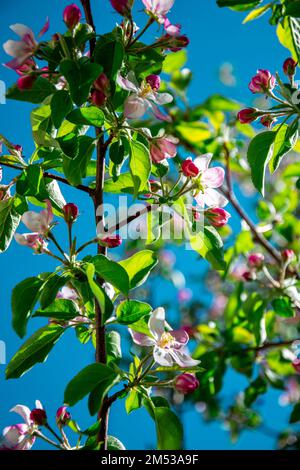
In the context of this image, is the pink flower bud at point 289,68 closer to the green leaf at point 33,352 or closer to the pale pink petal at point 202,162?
the pale pink petal at point 202,162

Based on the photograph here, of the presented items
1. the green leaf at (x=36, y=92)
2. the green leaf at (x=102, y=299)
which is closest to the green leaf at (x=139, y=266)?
the green leaf at (x=102, y=299)

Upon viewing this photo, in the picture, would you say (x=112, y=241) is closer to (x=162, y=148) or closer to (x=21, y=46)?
(x=162, y=148)

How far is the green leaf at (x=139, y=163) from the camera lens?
813 mm

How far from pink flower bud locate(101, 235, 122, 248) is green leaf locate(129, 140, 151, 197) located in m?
0.06

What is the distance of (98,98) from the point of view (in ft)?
2.48

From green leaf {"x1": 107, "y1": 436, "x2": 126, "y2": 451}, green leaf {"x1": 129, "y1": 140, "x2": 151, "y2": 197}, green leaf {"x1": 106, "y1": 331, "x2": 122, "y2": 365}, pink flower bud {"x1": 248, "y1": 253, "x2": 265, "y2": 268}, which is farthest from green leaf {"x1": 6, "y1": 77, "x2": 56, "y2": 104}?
pink flower bud {"x1": 248, "y1": 253, "x2": 265, "y2": 268}

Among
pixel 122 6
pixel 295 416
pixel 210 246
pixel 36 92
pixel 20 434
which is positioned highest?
pixel 122 6

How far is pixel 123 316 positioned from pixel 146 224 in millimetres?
137

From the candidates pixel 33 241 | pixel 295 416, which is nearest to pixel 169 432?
pixel 33 241

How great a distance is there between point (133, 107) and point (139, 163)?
0.07 m

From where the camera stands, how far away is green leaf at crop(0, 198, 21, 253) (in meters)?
0.84

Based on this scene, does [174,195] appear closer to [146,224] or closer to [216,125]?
[146,224]

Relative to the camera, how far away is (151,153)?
0.83 metres
